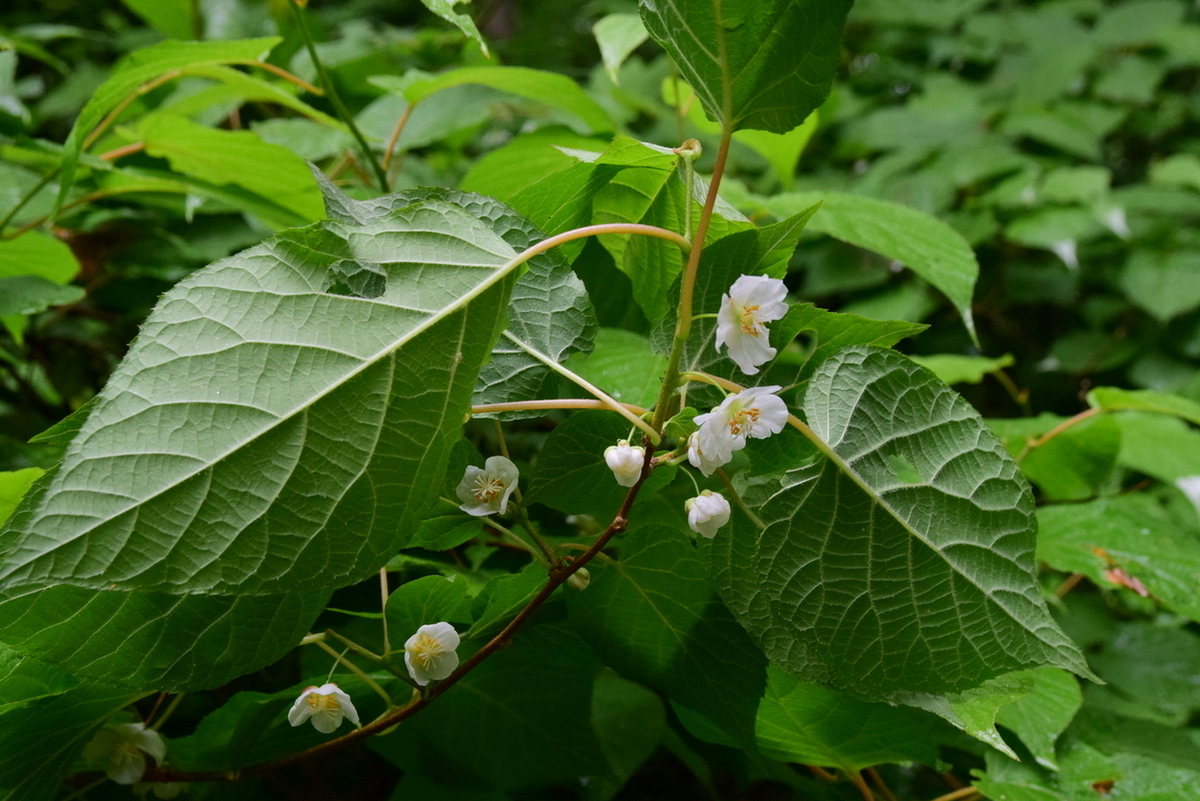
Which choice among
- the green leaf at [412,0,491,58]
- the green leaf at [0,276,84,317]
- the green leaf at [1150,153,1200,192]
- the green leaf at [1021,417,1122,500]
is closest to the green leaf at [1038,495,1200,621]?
the green leaf at [1021,417,1122,500]

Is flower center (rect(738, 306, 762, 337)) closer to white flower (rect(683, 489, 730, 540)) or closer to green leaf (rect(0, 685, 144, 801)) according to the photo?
white flower (rect(683, 489, 730, 540))

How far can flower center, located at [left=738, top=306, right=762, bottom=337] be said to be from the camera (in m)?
0.34

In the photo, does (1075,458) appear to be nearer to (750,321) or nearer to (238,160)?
(750,321)

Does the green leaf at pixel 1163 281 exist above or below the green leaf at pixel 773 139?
below

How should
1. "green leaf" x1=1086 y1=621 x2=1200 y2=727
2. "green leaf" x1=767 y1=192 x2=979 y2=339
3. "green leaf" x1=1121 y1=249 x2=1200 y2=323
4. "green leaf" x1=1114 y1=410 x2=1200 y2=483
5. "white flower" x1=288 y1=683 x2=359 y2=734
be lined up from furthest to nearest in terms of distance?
"green leaf" x1=1121 y1=249 x2=1200 y2=323 → "green leaf" x1=1114 y1=410 x2=1200 y2=483 → "green leaf" x1=1086 y1=621 x2=1200 y2=727 → "green leaf" x1=767 y1=192 x2=979 y2=339 → "white flower" x1=288 y1=683 x2=359 y2=734

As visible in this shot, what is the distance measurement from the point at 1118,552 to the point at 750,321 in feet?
1.67

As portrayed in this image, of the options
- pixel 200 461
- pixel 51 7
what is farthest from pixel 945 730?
pixel 51 7

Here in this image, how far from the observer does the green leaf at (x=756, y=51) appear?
0.33 meters

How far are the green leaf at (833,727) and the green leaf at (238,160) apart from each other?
546mm

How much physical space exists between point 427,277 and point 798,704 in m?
0.31

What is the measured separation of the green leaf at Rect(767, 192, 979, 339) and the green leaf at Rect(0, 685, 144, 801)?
52cm

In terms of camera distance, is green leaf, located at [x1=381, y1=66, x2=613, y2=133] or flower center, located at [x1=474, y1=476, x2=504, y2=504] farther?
green leaf, located at [x1=381, y1=66, x2=613, y2=133]

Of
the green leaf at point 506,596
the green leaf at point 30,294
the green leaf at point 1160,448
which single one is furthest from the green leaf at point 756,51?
the green leaf at point 1160,448

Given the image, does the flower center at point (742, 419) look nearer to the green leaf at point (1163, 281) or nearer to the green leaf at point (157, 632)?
the green leaf at point (157, 632)
